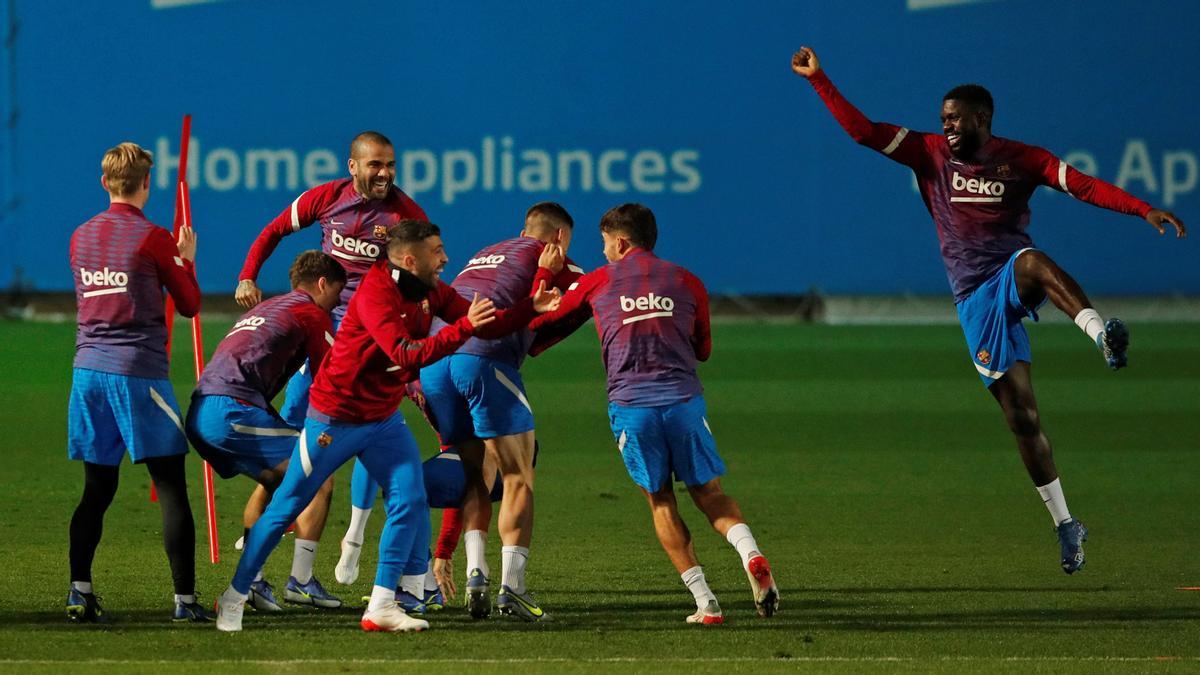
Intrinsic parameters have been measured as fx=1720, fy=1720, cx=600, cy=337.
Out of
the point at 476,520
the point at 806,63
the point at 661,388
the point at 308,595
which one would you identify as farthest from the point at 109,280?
the point at 806,63

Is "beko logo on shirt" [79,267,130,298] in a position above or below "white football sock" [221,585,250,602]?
above

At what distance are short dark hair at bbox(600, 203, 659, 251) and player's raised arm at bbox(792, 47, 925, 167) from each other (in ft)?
5.40

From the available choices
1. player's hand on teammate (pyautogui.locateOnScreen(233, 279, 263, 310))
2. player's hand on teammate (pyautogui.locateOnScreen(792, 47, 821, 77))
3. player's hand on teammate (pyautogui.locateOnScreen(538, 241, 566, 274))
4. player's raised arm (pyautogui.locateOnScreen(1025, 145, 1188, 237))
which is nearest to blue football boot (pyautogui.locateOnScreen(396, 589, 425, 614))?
player's hand on teammate (pyautogui.locateOnScreen(538, 241, 566, 274))

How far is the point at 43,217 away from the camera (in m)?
20.6

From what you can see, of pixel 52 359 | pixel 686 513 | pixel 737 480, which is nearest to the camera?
pixel 686 513

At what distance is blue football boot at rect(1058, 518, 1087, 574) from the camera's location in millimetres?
8211

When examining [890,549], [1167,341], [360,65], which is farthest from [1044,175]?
[360,65]

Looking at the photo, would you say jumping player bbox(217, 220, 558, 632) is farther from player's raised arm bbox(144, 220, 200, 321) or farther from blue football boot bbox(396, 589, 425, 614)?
player's raised arm bbox(144, 220, 200, 321)

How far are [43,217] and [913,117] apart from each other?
1048 centimetres

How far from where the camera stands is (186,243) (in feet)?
25.3

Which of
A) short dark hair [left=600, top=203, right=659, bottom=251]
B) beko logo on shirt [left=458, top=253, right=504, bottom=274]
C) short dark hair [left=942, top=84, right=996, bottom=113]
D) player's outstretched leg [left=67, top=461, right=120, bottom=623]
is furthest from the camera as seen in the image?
short dark hair [left=942, top=84, right=996, bottom=113]

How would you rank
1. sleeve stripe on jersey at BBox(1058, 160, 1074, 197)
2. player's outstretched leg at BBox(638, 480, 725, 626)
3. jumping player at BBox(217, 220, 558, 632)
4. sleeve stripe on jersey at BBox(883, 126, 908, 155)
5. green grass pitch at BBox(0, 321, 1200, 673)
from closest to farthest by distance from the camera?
green grass pitch at BBox(0, 321, 1200, 673)
jumping player at BBox(217, 220, 558, 632)
player's outstretched leg at BBox(638, 480, 725, 626)
sleeve stripe on jersey at BBox(1058, 160, 1074, 197)
sleeve stripe on jersey at BBox(883, 126, 908, 155)

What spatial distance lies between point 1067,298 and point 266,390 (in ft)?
12.5

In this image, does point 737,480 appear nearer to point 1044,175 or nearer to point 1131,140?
point 1044,175
